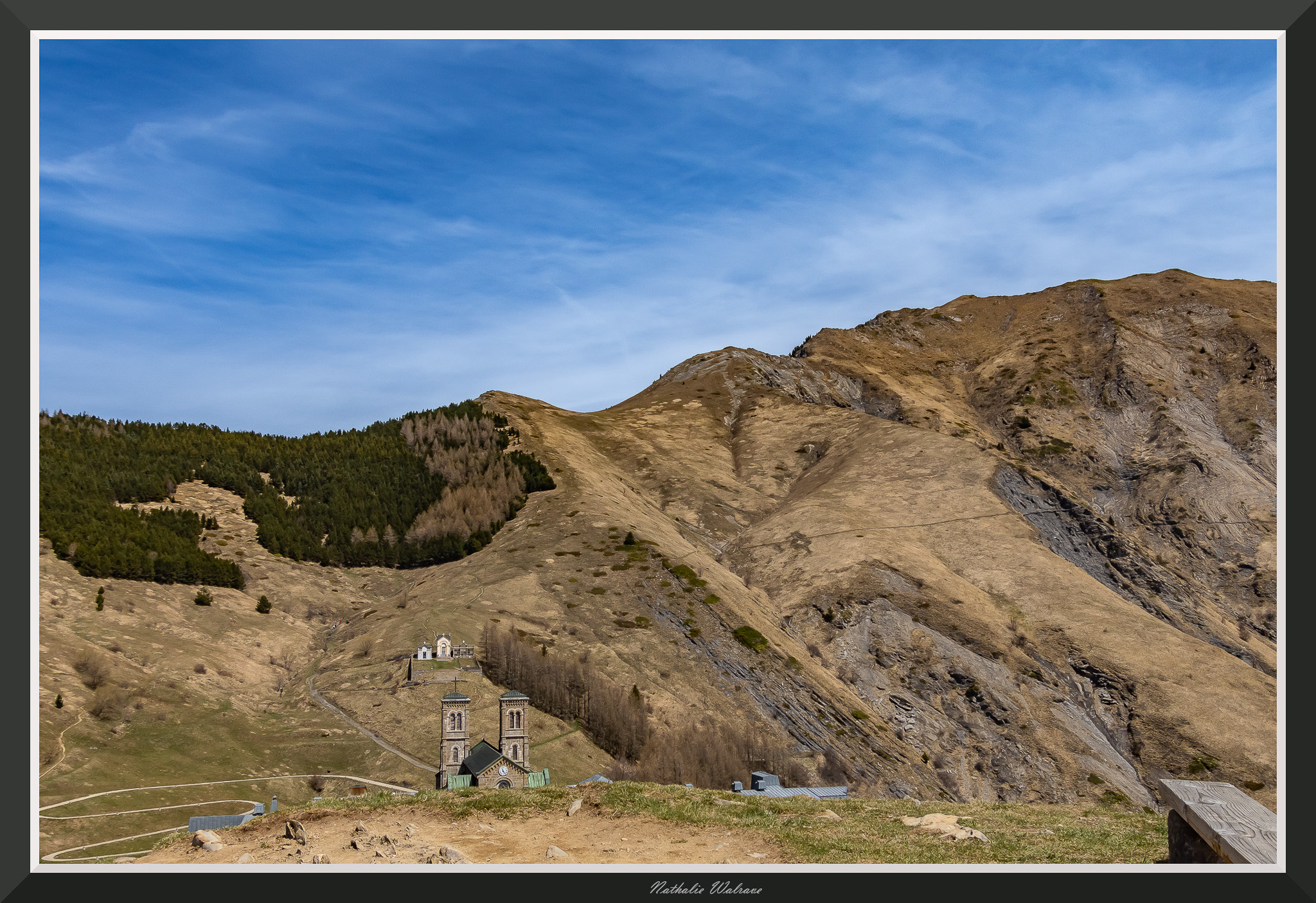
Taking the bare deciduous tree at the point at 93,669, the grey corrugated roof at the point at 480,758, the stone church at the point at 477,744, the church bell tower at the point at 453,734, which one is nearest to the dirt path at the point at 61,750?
the bare deciduous tree at the point at 93,669

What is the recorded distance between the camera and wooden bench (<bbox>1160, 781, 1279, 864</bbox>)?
10.4 m

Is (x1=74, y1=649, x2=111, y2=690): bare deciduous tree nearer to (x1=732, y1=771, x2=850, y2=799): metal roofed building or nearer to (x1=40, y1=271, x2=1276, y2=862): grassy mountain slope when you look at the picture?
(x1=40, y1=271, x2=1276, y2=862): grassy mountain slope

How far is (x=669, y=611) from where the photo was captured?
78.9m

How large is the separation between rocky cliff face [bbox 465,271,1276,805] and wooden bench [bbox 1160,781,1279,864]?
173 feet

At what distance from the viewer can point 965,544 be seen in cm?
10044

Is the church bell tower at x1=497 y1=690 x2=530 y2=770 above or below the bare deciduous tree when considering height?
below

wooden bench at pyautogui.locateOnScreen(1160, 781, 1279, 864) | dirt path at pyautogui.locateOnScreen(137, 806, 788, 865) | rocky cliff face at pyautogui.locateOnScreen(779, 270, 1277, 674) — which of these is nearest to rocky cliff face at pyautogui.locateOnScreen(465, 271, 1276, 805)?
rocky cliff face at pyautogui.locateOnScreen(779, 270, 1277, 674)

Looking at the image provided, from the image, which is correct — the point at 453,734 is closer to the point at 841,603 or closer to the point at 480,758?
the point at 480,758

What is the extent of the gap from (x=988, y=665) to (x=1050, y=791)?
13.7 meters

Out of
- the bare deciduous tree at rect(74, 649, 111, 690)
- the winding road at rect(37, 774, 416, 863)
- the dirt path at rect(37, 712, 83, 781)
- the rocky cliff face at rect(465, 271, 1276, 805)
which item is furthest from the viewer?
the rocky cliff face at rect(465, 271, 1276, 805)

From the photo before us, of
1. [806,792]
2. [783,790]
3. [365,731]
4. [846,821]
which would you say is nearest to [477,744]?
[365,731]

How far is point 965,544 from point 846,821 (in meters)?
86.5

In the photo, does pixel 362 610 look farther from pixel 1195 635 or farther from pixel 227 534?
pixel 1195 635
